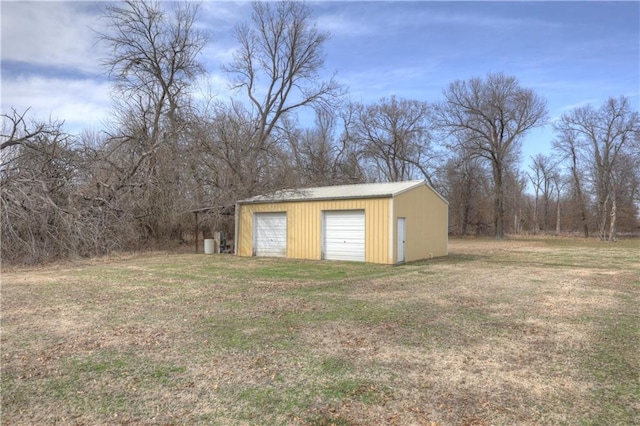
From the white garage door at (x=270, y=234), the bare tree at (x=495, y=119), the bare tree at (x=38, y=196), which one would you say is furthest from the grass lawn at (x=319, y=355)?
the bare tree at (x=495, y=119)

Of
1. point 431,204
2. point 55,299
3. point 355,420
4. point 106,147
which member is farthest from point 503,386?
point 106,147

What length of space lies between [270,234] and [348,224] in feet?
12.6

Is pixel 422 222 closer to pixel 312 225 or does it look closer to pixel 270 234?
pixel 312 225

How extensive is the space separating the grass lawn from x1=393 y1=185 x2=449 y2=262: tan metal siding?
5824 mm

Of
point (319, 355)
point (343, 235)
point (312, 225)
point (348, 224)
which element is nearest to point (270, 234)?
A: point (312, 225)

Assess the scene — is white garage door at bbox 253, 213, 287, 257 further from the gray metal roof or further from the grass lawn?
the grass lawn

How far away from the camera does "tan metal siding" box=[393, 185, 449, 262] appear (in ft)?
49.4

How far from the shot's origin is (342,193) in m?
16.1

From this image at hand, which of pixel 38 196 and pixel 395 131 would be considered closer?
pixel 38 196

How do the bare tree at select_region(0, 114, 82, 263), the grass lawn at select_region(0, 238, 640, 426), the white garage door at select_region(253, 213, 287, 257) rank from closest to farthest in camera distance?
the grass lawn at select_region(0, 238, 640, 426)
the bare tree at select_region(0, 114, 82, 263)
the white garage door at select_region(253, 213, 287, 257)

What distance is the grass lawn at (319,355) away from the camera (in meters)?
3.40

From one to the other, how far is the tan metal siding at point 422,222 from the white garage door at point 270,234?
4.92 meters

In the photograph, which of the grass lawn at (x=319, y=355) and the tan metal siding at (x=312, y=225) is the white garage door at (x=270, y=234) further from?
the grass lawn at (x=319, y=355)

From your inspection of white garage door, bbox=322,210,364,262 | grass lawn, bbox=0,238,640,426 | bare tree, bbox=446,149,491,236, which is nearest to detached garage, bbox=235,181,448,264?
white garage door, bbox=322,210,364,262
